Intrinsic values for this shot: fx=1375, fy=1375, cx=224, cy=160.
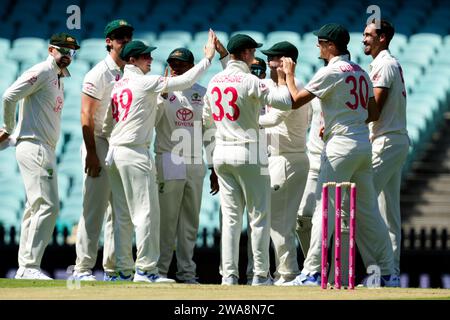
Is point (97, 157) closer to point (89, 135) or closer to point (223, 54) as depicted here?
point (89, 135)

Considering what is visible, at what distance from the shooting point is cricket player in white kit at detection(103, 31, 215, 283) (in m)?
11.9

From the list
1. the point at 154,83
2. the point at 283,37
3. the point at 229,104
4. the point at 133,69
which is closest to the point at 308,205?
the point at 229,104

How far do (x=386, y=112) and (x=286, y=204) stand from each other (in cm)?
126

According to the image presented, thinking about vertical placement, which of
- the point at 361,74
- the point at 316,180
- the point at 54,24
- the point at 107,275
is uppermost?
the point at 54,24

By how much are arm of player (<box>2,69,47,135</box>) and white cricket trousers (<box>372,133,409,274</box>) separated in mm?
3079

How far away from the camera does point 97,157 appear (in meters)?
12.5

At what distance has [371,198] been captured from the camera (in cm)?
1166

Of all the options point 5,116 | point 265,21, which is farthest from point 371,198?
point 265,21

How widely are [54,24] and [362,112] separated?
12.6 m

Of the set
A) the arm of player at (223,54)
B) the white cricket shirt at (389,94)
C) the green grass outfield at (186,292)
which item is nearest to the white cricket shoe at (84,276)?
the green grass outfield at (186,292)

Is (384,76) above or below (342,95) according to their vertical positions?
above

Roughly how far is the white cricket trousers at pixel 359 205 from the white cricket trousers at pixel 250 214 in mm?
441

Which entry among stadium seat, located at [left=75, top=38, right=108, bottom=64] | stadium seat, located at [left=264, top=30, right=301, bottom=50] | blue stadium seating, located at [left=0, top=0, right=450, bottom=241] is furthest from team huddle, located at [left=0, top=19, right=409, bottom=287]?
stadium seat, located at [left=75, top=38, right=108, bottom=64]

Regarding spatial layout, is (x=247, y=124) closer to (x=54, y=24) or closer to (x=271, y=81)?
(x=271, y=81)
